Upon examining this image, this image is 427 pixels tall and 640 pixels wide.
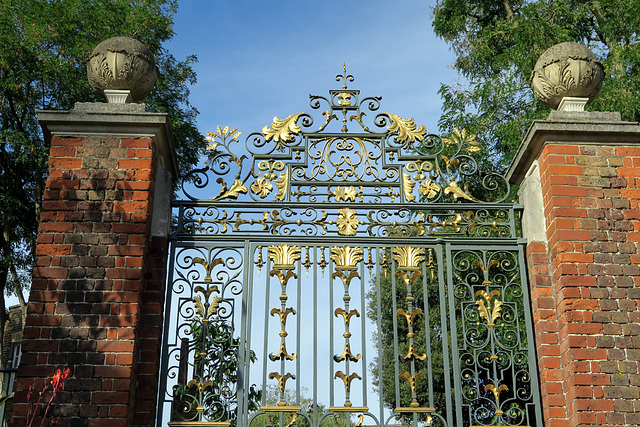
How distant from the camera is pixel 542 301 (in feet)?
18.7

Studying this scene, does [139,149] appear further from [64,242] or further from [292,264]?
[292,264]

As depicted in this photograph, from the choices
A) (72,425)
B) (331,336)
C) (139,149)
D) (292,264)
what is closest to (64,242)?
(139,149)

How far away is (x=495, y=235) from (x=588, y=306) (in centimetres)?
120

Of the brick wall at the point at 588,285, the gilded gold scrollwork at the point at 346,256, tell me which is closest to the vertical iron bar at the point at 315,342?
the gilded gold scrollwork at the point at 346,256

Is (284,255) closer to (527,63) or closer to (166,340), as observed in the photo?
(166,340)

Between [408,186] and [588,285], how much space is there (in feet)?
5.44

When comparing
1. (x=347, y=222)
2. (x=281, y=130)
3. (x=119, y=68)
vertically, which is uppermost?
(x=119, y=68)

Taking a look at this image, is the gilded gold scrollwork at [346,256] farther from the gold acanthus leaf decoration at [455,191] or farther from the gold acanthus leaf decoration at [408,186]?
the gold acanthus leaf decoration at [455,191]

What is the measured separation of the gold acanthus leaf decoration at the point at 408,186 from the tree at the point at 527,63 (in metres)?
6.04

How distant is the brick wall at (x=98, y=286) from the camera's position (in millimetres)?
5090

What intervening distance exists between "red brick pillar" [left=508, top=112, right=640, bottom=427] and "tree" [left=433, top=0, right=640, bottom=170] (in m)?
6.02

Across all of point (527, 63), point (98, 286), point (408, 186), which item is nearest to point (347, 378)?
point (408, 186)

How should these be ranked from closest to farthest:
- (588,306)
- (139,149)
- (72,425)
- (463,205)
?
(72,425) < (588,306) < (139,149) < (463,205)

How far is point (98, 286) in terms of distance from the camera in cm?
537
